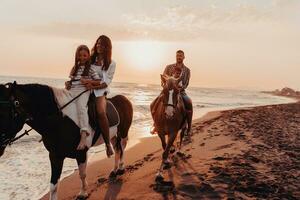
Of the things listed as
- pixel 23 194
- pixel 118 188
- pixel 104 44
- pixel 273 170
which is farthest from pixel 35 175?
pixel 273 170

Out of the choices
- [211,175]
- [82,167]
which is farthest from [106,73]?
[211,175]

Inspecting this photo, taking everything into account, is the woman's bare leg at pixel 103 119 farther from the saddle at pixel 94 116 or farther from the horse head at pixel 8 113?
the horse head at pixel 8 113

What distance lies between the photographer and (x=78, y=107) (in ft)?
23.0

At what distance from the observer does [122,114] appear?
29.5 feet

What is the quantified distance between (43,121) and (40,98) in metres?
0.41

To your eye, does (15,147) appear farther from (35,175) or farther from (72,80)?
(72,80)

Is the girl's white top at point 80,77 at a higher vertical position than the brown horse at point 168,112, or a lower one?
higher

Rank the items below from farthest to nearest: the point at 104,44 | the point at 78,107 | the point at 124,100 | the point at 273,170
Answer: the point at 124,100 → the point at 273,170 → the point at 104,44 → the point at 78,107

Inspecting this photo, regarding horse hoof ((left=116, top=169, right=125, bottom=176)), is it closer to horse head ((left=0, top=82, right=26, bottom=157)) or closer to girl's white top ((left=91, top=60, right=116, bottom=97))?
girl's white top ((left=91, top=60, right=116, bottom=97))

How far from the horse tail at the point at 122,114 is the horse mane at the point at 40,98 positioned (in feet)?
7.38

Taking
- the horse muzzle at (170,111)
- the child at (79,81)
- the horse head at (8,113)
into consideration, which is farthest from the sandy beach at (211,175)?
the horse head at (8,113)

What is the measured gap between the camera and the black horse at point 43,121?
5.91 m

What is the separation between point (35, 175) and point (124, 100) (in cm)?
326

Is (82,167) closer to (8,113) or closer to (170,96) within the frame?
(8,113)
